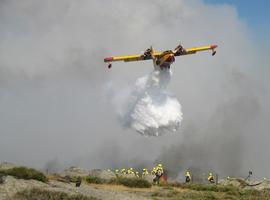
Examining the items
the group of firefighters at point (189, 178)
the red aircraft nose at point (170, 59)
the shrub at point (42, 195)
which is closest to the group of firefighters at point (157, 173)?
the group of firefighters at point (189, 178)

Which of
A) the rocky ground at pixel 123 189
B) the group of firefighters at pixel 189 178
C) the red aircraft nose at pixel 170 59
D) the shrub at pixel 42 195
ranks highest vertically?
the red aircraft nose at pixel 170 59

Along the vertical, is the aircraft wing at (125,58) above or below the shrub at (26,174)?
above

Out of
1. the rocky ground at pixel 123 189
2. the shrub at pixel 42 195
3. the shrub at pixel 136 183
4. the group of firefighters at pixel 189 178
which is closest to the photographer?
the shrub at pixel 42 195

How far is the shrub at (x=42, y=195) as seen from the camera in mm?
25156

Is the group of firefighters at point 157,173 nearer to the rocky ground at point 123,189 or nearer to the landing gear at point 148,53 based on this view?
the rocky ground at point 123,189

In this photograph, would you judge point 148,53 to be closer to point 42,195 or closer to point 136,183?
point 136,183

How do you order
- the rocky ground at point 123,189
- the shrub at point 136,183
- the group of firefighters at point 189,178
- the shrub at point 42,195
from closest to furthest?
1. the shrub at point 42,195
2. the rocky ground at point 123,189
3. the shrub at point 136,183
4. the group of firefighters at point 189,178

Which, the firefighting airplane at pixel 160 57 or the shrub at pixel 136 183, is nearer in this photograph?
the shrub at pixel 136 183

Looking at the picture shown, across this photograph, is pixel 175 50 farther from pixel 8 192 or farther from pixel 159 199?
pixel 8 192

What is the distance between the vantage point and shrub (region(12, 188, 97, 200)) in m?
25.2

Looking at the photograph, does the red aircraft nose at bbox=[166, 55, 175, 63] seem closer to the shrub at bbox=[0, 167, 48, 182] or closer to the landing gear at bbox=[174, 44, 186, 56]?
the landing gear at bbox=[174, 44, 186, 56]

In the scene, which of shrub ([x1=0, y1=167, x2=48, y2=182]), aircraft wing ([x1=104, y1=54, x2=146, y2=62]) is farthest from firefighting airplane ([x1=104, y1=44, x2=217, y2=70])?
shrub ([x1=0, y1=167, x2=48, y2=182])

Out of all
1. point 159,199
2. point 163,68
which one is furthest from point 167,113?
point 159,199

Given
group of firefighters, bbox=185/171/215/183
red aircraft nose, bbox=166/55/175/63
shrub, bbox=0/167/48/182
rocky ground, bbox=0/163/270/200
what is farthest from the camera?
red aircraft nose, bbox=166/55/175/63
